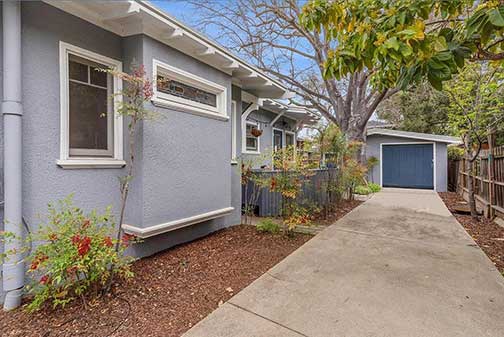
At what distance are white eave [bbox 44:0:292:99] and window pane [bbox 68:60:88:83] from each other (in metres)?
0.57

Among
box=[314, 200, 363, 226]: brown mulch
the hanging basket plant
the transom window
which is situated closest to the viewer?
box=[314, 200, 363, 226]: brown mulch

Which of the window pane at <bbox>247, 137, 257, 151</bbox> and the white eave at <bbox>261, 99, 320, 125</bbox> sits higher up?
the white eave at <bbox>261, 99, 320, 125</bbox>

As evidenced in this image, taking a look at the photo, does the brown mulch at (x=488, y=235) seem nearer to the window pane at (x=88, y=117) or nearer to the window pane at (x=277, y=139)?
the window pane at (x=277, y=139)

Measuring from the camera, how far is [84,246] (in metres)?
2.50

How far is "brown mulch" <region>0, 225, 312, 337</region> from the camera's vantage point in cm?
238

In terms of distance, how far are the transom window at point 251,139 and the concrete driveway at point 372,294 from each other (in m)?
3.72

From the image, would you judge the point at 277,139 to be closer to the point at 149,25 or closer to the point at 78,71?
the point at 149,25

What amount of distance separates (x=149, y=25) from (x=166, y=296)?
340 centimetres

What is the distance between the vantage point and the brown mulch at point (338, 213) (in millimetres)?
6531

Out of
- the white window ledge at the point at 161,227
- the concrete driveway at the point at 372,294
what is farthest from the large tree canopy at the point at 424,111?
the white window ledge at the point at 161,227

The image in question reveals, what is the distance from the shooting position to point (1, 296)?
274 cm

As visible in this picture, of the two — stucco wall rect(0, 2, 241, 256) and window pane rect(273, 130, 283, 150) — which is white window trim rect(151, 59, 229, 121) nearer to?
stucco wall rect(0, 2, 241, 256)

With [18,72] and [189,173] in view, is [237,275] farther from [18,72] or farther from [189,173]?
[18,72]

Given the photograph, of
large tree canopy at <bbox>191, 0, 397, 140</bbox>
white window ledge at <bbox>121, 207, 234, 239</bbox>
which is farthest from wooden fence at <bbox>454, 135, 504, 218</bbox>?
white window ledge at <bbox>121, 207, 234, 239</bbox>
